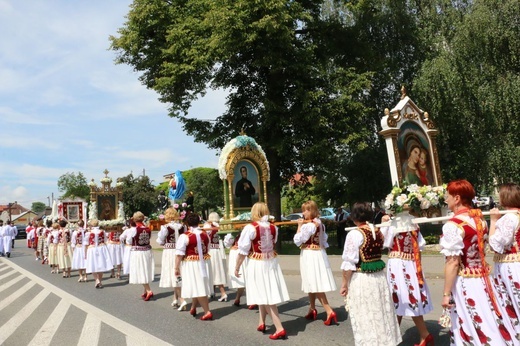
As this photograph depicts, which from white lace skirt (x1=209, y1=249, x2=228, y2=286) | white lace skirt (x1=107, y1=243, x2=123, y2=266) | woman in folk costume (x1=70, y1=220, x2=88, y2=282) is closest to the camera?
white lace skirt (x1=209, y1=249, x2=228, y2=286)

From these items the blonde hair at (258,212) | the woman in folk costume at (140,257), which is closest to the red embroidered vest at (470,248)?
the blonde hair at (258,212)

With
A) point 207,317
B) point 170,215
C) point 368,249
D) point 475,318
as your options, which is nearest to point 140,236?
point 170,215

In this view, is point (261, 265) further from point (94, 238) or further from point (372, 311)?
point (94, 238)

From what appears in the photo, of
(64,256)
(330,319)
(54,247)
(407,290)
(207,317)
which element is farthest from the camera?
(54,247)

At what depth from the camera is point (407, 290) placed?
21.6ft

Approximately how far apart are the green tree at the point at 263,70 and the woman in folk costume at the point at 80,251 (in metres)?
9.07

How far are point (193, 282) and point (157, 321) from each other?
953 mm

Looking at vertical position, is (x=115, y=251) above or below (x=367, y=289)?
above

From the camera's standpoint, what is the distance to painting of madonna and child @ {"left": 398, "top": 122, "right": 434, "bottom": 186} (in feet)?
60.6

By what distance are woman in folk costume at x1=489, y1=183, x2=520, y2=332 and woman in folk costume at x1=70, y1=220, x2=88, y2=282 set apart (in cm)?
1330

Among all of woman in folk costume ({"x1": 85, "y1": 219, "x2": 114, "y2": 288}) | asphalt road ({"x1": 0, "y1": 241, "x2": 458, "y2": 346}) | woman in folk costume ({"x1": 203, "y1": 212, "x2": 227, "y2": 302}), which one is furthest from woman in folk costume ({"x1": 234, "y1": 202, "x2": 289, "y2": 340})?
woman in folk costume ({"x1": 85, "y1": 219, "x2": 114, "y2": 288})

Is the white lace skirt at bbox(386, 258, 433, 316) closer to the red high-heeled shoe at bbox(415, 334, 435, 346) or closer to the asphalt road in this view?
the red high-heeled shoe at bbox(415, 334, 435, 346)

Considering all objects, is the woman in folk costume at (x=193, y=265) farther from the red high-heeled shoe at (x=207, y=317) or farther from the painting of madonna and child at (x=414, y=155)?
the painting of madonna and child at (x=414, y=155)

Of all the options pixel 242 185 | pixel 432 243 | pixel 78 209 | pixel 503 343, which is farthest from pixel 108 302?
pixel 78 209
